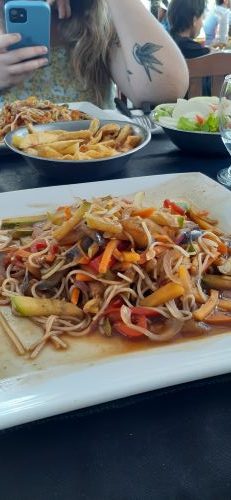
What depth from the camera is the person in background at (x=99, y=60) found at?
1820 millimetres

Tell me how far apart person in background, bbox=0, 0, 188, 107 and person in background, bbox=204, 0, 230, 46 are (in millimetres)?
3698

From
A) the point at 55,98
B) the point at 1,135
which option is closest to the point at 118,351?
the point at 1,135

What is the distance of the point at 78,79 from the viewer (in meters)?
2.13

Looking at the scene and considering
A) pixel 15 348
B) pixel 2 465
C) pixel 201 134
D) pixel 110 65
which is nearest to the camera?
pixel 2 465

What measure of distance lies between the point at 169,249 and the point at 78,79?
5.14 feet

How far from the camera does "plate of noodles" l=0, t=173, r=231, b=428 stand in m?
0.55

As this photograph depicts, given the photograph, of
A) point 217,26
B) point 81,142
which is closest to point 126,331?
point 81,142

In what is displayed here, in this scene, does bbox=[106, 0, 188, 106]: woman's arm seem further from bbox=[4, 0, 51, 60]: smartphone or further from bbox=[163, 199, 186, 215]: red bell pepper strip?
bbox=[163, 199, 186, 215]: red bell pepper strip

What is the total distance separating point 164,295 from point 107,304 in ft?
0.27

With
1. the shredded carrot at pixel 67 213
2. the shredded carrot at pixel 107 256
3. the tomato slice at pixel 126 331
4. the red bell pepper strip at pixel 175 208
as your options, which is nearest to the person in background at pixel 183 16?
the red bell pepper strip at pixel 175 208

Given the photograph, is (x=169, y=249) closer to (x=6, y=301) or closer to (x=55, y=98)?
(x=6, y=301)

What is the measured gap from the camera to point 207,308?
2.30ft

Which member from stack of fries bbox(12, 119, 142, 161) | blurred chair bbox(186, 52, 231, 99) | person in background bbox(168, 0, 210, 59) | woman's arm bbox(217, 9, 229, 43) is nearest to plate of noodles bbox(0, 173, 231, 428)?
stack of fries bbox(12, 119, 142, 161)

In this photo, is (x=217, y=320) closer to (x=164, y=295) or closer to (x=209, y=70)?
(x=164, y=295)
